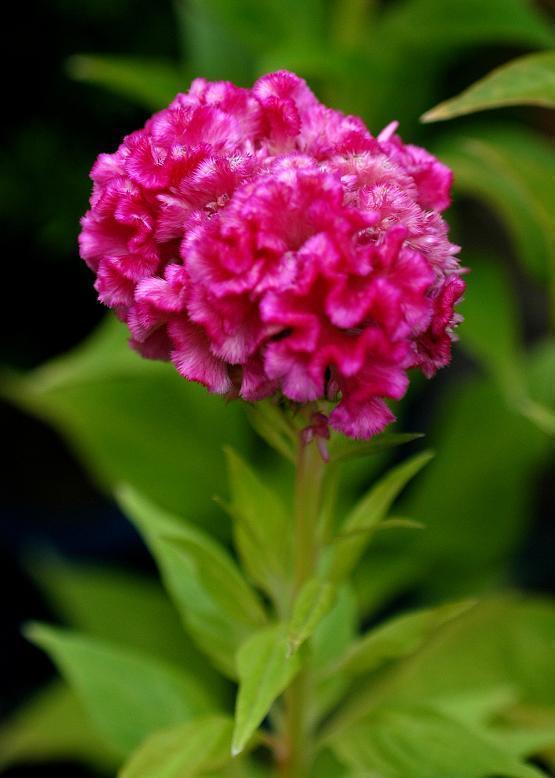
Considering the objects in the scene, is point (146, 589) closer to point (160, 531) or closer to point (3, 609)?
point (3, 609)

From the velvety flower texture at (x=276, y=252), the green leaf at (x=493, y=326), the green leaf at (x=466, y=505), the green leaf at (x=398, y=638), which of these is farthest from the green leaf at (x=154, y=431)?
the velvety flower texture at (x=276, y=252)

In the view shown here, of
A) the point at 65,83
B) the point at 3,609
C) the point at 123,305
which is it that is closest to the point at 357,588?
the point at 3,609

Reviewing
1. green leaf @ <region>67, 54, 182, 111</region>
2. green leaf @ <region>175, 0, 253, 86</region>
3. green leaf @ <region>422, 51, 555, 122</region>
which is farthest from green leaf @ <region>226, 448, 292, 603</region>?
green leaf @ <region>175, 0, 253, 86</region>

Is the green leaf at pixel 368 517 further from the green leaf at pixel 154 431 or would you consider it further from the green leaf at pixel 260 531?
the green leaf at pixel 154 431

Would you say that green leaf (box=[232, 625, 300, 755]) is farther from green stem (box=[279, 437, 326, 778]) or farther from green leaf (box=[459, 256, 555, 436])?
green leaf (box=[459, 256, 555, 436])

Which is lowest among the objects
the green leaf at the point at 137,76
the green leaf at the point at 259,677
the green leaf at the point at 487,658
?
the green leaf at the point at 487,658

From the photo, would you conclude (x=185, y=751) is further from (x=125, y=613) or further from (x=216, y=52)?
(x=216, y=52)
